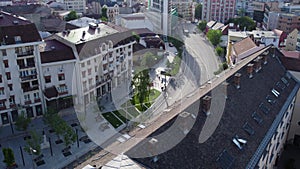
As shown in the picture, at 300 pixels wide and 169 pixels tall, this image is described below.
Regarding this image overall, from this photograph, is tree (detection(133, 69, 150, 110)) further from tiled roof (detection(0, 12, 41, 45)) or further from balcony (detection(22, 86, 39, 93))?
tiled roof (detection(0, 12, 41, 45))

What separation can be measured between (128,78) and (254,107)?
107 ft

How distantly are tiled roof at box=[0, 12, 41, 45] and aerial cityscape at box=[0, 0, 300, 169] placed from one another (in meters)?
0.13

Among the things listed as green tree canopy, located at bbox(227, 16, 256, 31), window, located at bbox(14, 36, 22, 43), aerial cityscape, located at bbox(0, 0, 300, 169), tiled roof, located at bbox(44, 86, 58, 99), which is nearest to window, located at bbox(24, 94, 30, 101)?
aerial cityscape, located at bbox(0, 0, 300, 169)

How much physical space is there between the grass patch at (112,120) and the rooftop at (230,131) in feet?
60.8

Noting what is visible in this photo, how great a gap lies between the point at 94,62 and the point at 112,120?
10330 mm

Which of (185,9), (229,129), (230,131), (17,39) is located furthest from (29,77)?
(185,9)

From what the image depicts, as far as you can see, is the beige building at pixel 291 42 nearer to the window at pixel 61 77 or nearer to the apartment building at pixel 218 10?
the apartment building at pixel 218 10

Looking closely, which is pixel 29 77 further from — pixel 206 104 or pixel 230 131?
pixel 230 131

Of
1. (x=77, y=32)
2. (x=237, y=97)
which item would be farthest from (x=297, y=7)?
(x=237, y=97)

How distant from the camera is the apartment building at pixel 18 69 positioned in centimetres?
4031

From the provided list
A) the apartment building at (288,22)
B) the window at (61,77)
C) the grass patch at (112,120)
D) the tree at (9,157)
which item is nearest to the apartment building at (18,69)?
the window at (61,77)

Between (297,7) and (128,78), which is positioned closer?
(128,78)

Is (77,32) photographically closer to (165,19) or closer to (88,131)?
(88,131)

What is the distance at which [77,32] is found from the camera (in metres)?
51.9
